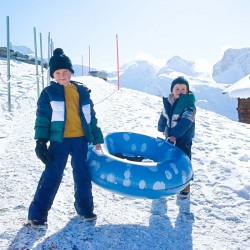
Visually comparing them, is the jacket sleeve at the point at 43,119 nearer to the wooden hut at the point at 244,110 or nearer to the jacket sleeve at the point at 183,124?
the jacket sleeve at the point at 183,124

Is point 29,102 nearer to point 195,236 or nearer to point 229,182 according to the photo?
point 229,182

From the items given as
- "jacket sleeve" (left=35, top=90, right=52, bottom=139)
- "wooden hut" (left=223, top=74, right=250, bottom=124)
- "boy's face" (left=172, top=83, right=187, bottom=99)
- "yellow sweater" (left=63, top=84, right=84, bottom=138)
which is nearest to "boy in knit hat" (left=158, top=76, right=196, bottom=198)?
"boy's face" (left=172, top=83, right=187, bottom=99)

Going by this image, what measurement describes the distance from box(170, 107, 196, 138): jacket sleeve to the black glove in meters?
1.60

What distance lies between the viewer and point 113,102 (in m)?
12.9

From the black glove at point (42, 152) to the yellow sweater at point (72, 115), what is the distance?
0.23m

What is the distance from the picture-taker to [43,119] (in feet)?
10.0

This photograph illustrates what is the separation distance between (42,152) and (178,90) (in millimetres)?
2011

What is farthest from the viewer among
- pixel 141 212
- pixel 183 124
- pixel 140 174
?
pixel 183 124

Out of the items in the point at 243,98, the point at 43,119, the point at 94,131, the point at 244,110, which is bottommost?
the point at 244,110

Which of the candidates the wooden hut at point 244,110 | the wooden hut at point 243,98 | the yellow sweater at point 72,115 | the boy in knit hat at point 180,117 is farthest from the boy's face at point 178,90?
the wooden hut at point 244,110

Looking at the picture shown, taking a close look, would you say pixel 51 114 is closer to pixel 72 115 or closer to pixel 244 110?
pixel 72 115

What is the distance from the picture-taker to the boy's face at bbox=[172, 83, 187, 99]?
14.0 ft

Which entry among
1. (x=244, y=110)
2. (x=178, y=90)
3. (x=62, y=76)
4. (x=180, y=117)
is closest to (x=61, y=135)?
(x=62, y=76)

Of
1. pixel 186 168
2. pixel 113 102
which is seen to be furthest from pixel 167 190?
pixel 113 102
